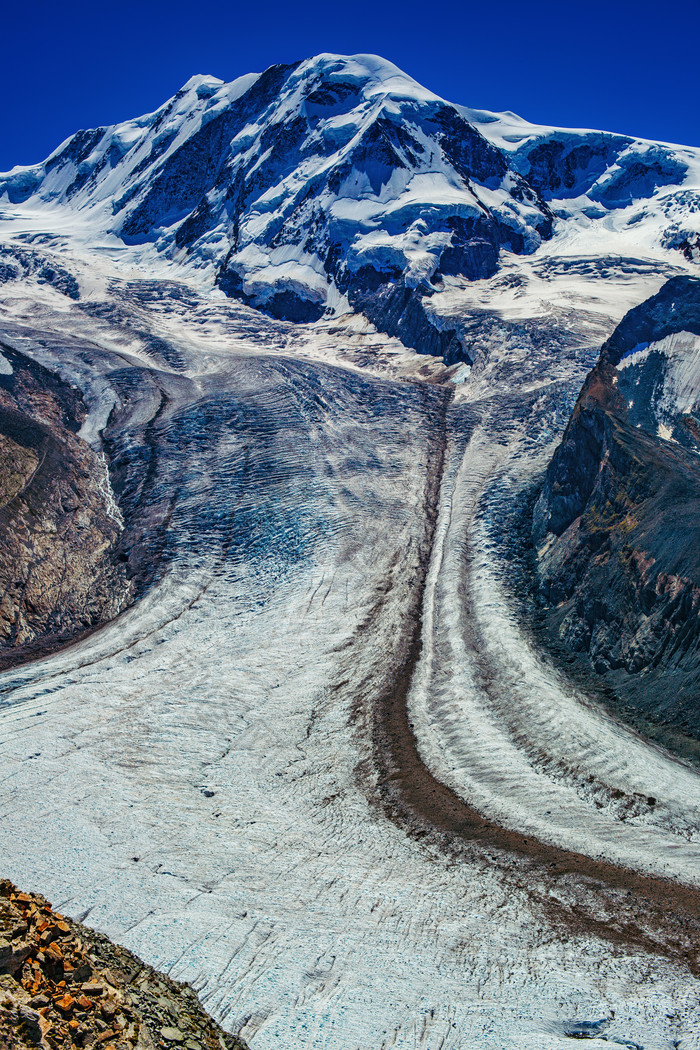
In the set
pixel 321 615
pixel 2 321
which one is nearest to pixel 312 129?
pixel 2 321

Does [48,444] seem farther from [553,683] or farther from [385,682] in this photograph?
[553,683]

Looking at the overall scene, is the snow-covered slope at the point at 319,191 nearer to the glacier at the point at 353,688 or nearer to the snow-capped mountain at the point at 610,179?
the glacier at the point at 353,688

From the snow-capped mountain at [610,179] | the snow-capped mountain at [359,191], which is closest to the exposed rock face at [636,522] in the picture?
the snow-capped mountain at [359,191]

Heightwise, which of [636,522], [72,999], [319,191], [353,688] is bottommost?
[72,999]

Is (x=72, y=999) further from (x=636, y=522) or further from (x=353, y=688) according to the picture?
(x=636, y=522)

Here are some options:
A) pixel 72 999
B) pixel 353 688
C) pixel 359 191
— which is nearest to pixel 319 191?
pixel 359 191

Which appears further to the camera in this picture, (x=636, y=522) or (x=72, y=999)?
(x=636, y=522)
